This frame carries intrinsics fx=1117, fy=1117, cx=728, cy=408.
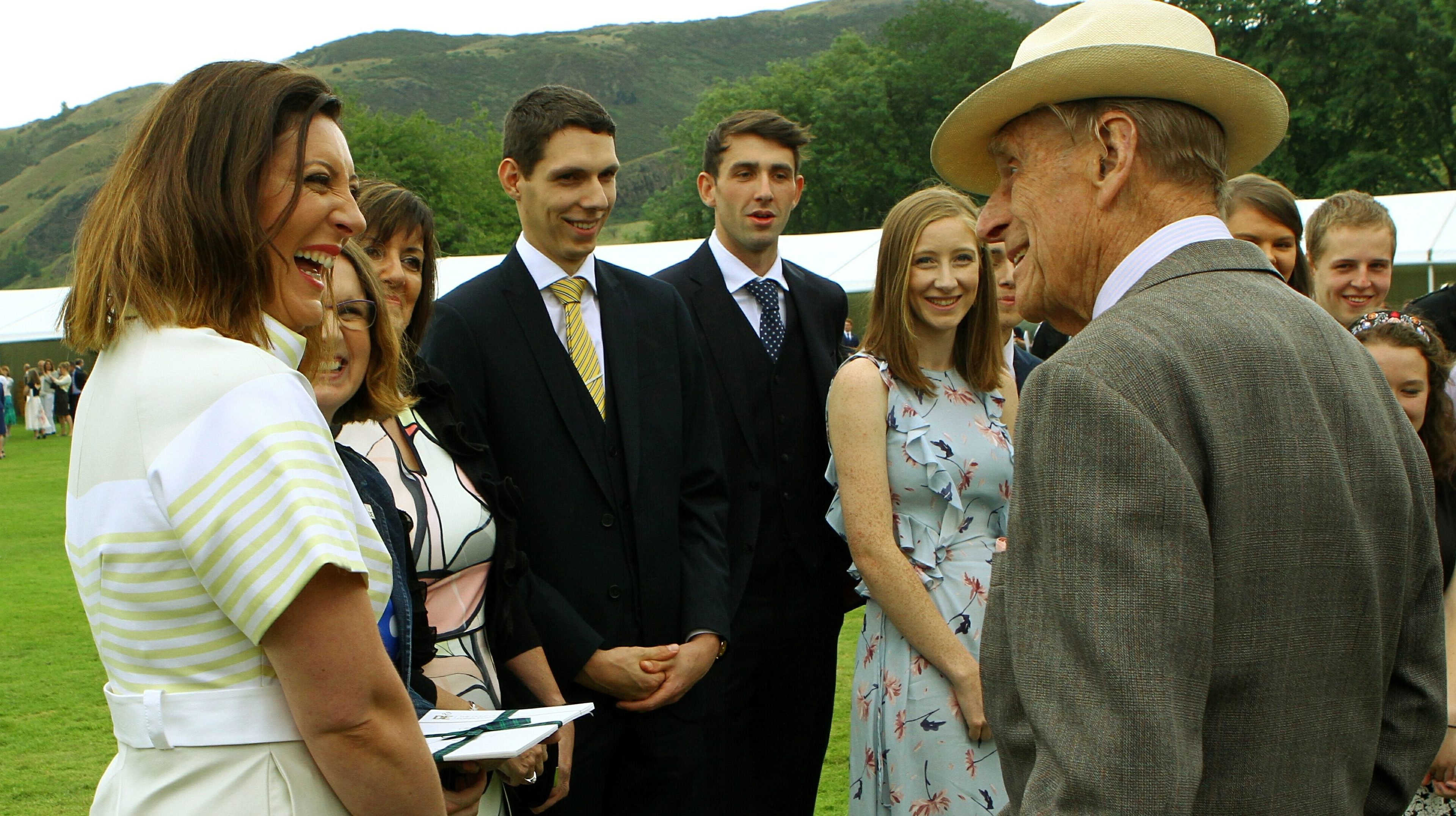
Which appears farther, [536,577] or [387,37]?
[387,37]

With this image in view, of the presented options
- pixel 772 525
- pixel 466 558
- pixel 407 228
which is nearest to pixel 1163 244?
pixel 466 558

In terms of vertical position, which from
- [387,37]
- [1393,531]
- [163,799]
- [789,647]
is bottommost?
[789,647]

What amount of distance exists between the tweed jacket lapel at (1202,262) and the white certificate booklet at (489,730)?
140 centimetres

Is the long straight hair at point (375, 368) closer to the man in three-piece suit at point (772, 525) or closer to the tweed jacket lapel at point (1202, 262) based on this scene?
the man in three-piece suit at point (772, 525)

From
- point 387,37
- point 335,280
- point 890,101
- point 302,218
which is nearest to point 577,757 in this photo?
point 335,280

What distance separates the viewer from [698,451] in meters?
3.66

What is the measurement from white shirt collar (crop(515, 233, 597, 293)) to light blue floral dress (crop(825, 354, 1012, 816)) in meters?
0.95

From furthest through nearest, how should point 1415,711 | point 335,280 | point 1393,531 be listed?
point 335,280 → point 1415,711 → point 1393,531

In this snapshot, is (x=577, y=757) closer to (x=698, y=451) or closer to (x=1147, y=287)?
(x=698, y=451)

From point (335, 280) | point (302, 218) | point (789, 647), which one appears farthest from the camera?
point (789, 647)

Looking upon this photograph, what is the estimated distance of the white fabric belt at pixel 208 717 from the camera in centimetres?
165

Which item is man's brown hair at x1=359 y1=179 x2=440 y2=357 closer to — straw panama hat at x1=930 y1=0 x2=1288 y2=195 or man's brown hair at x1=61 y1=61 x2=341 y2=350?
man's brown hair at x1=61 y1=61 x2=341 y2=350

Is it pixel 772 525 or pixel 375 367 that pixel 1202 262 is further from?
pixel 772 525

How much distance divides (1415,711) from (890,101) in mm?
53180
